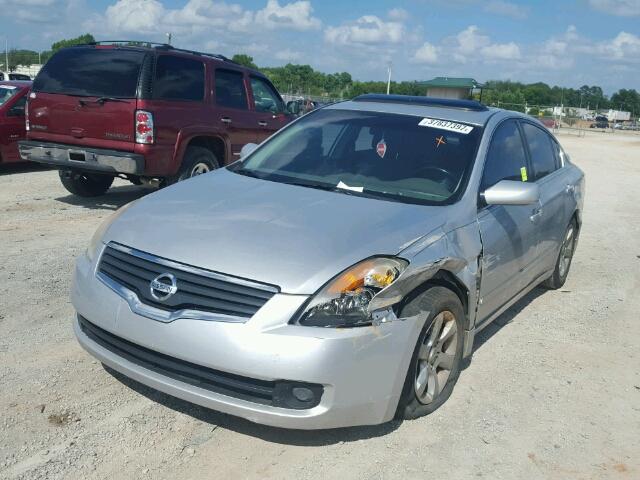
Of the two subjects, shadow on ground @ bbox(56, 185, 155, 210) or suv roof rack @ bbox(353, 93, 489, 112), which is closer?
suv roof rack @ bbox(353, 93, 489, 112)

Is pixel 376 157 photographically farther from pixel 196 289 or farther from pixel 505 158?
pixel 196 289

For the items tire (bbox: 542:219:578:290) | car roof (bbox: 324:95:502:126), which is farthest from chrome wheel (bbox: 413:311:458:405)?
tire (bbox: 542:219:578:290)

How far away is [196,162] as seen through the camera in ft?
28.1

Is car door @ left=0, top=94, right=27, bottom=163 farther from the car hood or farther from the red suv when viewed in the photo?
the car hood

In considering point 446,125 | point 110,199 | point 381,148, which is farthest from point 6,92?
point 446,125

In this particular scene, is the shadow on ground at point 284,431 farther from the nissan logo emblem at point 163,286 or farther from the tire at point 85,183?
the tire at point 85,183

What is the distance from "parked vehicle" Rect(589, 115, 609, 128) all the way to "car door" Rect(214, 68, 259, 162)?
203 feet

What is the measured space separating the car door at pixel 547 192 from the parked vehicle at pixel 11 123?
333 inches

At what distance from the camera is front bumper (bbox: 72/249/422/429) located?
293 cm

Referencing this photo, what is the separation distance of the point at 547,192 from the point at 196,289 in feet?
10.8

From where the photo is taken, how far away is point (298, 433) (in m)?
3.45

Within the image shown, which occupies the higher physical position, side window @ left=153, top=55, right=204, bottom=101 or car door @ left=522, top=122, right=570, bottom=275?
side window @ left=153, top=55, right=204, bottom=101

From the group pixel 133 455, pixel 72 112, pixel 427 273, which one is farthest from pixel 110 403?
pixel 72 112

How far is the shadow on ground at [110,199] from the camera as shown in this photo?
8.92 metres
